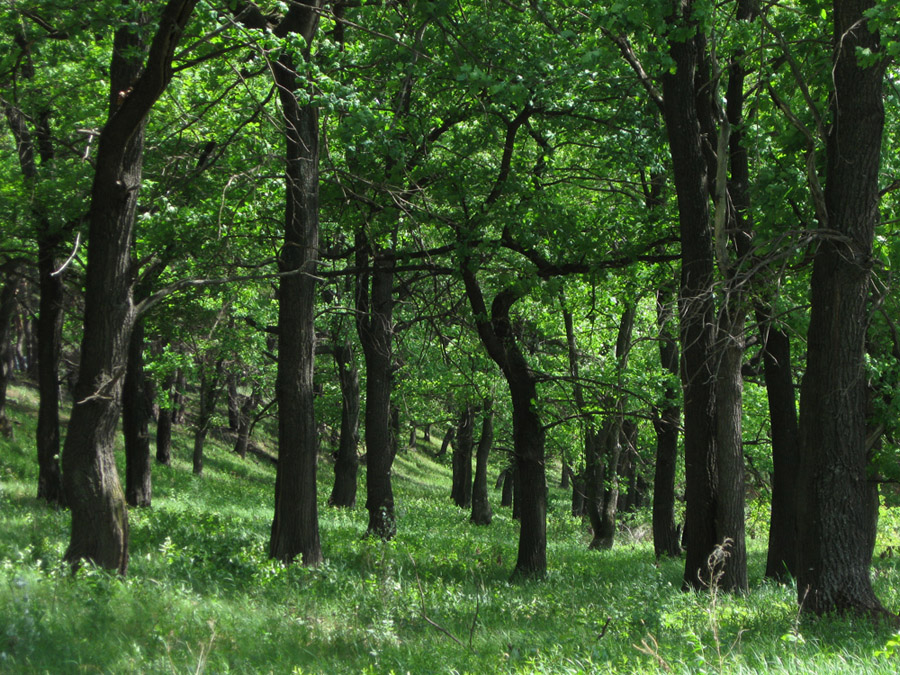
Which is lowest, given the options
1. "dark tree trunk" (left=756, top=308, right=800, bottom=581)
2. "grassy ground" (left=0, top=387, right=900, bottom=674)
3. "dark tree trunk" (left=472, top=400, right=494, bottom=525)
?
"dark tree trunk" (left=472, top=400, right=494, bottom=525)

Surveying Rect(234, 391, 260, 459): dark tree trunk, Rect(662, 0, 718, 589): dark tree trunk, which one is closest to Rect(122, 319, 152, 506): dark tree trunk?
Rect(662, 0, 718, 589): dark tree trunk

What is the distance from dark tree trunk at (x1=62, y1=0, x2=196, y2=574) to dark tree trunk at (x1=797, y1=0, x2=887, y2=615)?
Result: 22.3 ft

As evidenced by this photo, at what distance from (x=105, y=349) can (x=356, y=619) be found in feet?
12.2

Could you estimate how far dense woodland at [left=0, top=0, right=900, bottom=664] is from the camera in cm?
773

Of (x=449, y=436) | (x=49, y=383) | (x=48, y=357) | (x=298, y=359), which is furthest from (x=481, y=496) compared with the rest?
(x=298, y=359)

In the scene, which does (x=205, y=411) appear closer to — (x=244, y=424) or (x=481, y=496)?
(x=244, y=424)

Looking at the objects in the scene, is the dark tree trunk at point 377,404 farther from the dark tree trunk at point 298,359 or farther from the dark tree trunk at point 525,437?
the dark tree trunk at point 298,359

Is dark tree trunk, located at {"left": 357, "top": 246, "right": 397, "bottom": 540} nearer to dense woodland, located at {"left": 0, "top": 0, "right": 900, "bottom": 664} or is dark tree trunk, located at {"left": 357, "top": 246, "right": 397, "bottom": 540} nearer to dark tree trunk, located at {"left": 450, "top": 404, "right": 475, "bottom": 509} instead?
dense woodland, located at {"left": 0, "top": 0, "right": 900, "bottom": 664}

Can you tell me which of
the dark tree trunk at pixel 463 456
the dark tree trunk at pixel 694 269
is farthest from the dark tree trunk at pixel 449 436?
the dark tree trunk at pixel 694 269

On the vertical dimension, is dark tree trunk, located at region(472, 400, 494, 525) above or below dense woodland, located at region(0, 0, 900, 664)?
below

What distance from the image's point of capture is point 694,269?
988cm

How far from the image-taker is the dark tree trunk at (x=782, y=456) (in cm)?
1177

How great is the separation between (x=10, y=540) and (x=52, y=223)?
6009mm

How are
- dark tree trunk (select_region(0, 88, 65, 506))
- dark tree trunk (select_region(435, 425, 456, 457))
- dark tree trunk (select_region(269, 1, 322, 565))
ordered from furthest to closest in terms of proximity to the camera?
dark tree trunk (select_region(435, 425, 456, 457)) → dark tree trunk (select_region(0, 88, 65, 506)) → dark tree trunk (select_region(269, 1, 322, 565))
